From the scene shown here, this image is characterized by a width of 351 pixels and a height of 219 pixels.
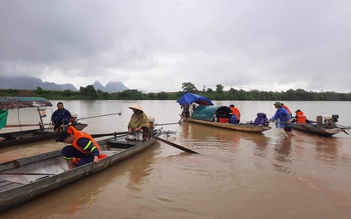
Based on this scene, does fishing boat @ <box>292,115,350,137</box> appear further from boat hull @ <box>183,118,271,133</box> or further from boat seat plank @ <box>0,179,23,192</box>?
boat seat plank @ <box>0,179,23,192</box>

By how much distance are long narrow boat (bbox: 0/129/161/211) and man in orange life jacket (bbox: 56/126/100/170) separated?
0.21m

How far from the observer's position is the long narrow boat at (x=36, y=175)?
3.55 m

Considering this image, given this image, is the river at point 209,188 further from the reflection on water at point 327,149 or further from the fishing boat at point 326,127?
the fishing boat at point 326,127

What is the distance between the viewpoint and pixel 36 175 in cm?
489

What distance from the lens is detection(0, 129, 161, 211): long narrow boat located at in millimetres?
3550

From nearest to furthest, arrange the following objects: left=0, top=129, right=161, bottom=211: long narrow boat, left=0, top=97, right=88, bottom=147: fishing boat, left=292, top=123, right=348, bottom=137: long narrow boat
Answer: left=0, top=129, right=161, bottom=211: long narrow boat → left=0, top=97, right=88, bottom=147: fishing boat → left=292, top=123, right=348, bottom=137: long narrow boat

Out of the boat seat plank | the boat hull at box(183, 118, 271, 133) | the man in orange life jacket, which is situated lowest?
the boat seat plank

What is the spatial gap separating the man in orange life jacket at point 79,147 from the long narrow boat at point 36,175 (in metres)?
0.21

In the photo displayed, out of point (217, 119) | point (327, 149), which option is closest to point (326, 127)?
point (327, 149)

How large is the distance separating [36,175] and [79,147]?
1.29 meters

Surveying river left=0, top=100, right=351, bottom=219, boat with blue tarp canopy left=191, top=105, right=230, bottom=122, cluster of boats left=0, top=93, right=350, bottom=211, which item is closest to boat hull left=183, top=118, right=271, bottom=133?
cluster of boats left=0, top=93, right=350, bottom=211

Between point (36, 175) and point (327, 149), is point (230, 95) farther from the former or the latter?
point (36, 175)

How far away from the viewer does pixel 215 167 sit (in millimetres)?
6297

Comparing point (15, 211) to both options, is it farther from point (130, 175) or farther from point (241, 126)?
point (241, 126)
